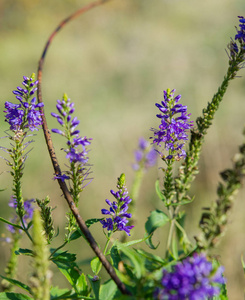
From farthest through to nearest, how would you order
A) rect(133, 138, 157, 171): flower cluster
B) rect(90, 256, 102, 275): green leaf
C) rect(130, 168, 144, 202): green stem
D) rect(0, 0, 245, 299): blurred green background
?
1. rect(0, 0, 245, 299): blurred green background
2. rect(133, 138, 157, 171): flower cluster
3. rect(130, 168, 144, 202): green stem
4. rect(90, 256, 102, 275): green leaf

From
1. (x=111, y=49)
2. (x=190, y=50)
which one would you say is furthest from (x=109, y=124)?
(x=190, y=50)

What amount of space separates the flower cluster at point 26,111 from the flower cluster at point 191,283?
857 mm

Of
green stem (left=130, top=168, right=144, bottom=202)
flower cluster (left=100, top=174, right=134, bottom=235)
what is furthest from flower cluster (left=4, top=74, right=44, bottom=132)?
green stem (left=130, top=168, right=144, bottom=202)

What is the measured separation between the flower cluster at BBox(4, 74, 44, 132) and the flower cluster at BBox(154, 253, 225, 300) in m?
0.86

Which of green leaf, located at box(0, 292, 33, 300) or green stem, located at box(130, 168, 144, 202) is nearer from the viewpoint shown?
green leaf, located at box(0, 292, 33, 300)

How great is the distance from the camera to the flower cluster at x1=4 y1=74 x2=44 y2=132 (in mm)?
1547

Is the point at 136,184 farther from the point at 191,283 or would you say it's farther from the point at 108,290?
the point at 191,283

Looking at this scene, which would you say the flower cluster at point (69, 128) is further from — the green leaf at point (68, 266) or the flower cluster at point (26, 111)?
the green leaf at point (68, 266)

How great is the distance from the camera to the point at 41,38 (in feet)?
44.0

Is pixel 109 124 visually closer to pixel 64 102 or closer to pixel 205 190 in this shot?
pixel 205 190

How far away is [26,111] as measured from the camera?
1582 millimetres

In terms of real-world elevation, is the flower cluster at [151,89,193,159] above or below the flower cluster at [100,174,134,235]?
above

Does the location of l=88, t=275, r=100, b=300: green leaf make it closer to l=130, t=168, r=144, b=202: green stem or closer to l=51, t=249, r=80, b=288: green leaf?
l=51, t=249, r=80, b=288: green leaf

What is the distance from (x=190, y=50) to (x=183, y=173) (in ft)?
38.1
